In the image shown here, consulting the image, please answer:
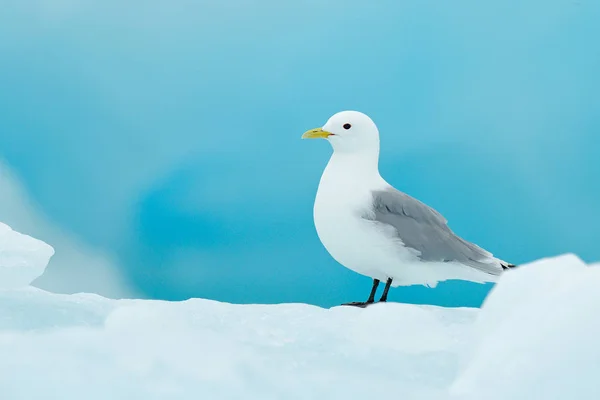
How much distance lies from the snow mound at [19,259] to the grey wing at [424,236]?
1221mm

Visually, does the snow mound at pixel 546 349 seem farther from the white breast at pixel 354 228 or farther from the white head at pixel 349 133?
the white head at pixel 349 133

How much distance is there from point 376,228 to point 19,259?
4.24 feet

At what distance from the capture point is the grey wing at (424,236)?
243 cm

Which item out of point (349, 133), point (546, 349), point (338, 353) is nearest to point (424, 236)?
point (349, 133)

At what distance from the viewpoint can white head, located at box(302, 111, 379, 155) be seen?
2.54 metres

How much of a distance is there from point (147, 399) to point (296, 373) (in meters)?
0.32

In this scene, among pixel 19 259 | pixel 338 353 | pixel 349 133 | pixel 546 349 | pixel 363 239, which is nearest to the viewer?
pixel 546 349

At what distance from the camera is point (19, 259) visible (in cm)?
266

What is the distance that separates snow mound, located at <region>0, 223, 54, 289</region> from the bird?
1.03 meters

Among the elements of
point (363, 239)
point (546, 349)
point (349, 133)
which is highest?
point (349, 133)

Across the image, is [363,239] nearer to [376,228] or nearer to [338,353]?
[376,228]

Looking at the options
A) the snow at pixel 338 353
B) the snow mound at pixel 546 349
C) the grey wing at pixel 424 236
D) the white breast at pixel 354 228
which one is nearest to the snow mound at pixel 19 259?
the snow at pixel 338 353

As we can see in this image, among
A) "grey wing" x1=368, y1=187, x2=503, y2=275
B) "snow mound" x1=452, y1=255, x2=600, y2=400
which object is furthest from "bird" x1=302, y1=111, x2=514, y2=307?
"snow mound" x1=452, y1=255, x2=600, y2=400

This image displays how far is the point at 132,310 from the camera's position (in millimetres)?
1795
